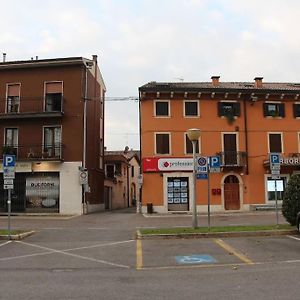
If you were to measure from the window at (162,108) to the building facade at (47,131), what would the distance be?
5.20 m

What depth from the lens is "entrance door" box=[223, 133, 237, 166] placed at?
35531mm

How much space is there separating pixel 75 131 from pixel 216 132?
33.8ft

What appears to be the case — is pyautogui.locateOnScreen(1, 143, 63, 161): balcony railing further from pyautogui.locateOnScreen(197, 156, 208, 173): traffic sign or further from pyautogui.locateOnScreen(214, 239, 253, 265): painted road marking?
pyautogui.locateOnScreen(214, 239, 253, 265): painted road marking

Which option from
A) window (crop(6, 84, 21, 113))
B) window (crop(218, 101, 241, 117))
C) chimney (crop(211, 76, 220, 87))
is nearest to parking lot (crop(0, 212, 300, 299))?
window (crop(6, 84, 21, 113))

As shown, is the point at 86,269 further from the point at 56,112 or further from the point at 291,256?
the point at 56,112

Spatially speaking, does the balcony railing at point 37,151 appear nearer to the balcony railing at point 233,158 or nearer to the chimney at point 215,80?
the balcony railing at point 233,158

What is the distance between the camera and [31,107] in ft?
115

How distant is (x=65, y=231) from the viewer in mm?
19969

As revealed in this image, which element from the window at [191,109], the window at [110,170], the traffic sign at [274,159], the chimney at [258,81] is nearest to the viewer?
the traffic sign at [274,159]

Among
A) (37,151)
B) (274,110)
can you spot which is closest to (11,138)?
(37,151)

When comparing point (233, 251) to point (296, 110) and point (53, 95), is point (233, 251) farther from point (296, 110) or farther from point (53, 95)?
point (296, 110)

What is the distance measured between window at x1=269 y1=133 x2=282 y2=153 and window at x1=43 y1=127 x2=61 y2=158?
15550mm

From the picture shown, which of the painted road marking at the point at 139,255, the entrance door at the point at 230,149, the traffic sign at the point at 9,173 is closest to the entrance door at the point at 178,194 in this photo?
the entrance door at the point at 230,149

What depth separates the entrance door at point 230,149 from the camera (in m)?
35.5
